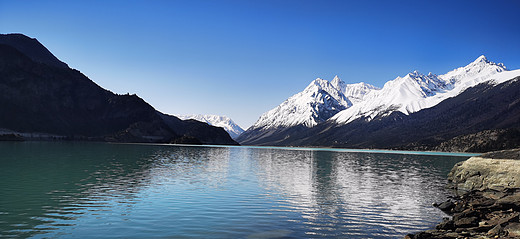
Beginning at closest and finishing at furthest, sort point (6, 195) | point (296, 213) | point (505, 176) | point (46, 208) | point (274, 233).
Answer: point (274, 233), point (46, 208), point (296, 213), point (6, 195), point (505, 176)

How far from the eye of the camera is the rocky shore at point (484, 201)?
23.0 m

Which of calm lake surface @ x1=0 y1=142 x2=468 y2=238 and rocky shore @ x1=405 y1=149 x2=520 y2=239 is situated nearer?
rocky shore @ x1=405 y1=149 x2=520 y2=239

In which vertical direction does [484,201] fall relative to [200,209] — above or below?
above

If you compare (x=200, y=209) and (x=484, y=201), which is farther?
(x=484, y=201)

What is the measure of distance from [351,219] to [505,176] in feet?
105

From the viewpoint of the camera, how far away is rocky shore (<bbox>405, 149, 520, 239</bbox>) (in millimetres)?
22969

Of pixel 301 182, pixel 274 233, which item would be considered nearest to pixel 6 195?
pixel 274 233

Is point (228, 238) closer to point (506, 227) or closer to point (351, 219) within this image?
point (351, 219)

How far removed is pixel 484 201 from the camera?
36.8 m

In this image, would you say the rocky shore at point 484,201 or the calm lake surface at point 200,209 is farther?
the calm lake surface at point 200,209

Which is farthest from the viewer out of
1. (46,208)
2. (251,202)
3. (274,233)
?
(251,202)

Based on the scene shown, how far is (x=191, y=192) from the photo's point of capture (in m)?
42.0

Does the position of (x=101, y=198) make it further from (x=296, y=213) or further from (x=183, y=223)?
(x=296, y=213)

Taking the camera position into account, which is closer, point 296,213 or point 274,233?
point 274,233
